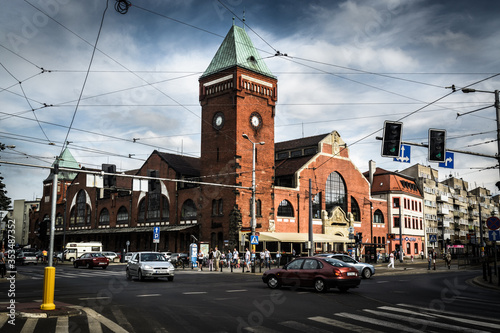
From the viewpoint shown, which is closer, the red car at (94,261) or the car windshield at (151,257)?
the car windshield at (151,257)

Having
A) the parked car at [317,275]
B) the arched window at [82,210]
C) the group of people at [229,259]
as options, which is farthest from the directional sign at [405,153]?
the arched window at [82,210]

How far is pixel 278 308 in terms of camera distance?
42.0 feet

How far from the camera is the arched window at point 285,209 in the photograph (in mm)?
53938

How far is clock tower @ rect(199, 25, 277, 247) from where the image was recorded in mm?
49750

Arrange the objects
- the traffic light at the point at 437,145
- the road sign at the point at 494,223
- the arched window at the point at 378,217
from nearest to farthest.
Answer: the traffic light at the point at 437,145 < the road sign at the point at 494,223 < the arched window at the point at 378,217

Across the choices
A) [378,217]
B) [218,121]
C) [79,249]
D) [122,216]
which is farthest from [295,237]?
[122,216]

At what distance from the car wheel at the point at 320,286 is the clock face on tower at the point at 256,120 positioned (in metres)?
35.3

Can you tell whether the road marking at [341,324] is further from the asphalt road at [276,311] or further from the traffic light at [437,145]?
the traffic light at [437,145]

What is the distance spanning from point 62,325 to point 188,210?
4493 cm

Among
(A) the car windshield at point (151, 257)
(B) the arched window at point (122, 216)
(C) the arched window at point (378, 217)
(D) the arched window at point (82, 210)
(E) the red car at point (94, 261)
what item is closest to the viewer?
(A) the car windshield at point (151, 257)

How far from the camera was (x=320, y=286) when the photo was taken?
58.3ft

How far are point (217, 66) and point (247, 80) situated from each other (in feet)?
13.7

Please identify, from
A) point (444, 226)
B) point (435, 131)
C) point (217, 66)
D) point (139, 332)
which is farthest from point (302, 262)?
point (444, 226)

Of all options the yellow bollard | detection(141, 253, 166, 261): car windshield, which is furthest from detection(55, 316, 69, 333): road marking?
detection(141, 253, 166, 261): car windshield
